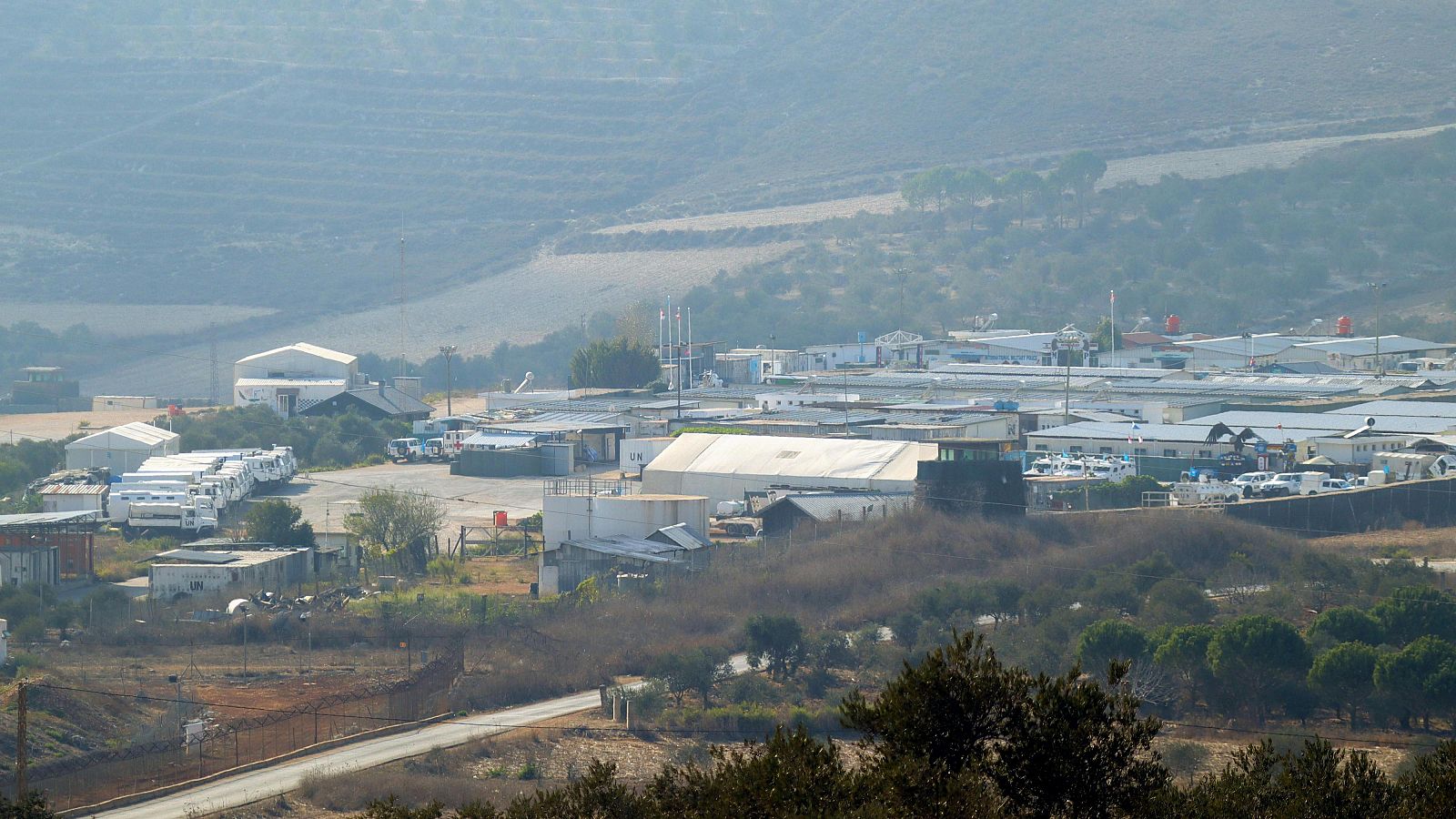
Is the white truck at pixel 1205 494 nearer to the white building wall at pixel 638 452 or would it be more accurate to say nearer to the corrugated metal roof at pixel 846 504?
the corrugated metal roof at pixel 846 504

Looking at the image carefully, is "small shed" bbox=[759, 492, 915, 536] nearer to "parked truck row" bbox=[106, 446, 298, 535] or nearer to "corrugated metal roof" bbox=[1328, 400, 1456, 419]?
"parked truck row" bbox=[106, 446, 298, 535]

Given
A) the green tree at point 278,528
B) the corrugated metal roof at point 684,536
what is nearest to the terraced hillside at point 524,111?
the green tree at point 278,528

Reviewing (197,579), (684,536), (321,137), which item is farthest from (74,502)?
(321,137)

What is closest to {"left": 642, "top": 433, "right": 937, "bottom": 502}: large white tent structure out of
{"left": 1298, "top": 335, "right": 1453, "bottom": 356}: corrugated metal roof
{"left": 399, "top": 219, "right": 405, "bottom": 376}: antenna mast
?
{"left": 1298, "top": 335, "right": 1453, "bottom": 356}: corrugated metal roof

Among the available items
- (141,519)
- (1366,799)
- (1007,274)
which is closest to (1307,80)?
(1007,274)

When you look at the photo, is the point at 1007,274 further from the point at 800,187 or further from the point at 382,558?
the point at 382,558

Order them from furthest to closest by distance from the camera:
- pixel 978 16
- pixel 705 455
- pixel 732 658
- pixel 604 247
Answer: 1. pixel 978 16
2. pixel 604 247
3. pixel 705 455
4. pixel 732 658

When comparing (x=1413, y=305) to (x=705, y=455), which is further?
(x=1413, y=305)
